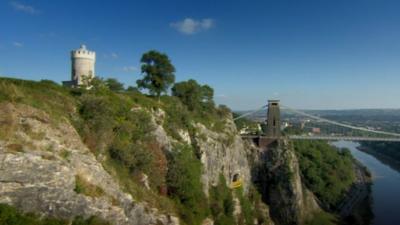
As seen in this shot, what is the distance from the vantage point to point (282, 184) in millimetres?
28844

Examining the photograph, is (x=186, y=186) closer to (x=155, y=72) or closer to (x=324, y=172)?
(x=155, y=72)

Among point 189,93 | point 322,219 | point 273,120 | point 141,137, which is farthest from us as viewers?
point 273,120

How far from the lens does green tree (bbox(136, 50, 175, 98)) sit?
21016mm

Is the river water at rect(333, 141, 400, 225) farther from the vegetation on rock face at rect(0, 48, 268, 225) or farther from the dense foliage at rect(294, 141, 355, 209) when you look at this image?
the vegetation on rock face at rect(0, 48, 268, 225)

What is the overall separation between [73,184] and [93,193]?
64 cm

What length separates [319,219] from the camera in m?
30.7

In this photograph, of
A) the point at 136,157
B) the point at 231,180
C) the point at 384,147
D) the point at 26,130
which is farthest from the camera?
the point at 384,147

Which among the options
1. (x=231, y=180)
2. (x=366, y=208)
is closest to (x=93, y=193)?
(x=231, y=180)

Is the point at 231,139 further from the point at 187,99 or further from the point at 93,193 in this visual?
the point at 93,193

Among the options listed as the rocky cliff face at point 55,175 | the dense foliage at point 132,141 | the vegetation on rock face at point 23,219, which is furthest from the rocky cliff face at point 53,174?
the dense foliage at point 132,141

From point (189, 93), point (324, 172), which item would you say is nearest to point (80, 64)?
point (189, 93)

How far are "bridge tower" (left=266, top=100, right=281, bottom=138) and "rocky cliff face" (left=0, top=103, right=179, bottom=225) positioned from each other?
24.1 metres

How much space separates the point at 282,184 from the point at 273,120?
7195mm

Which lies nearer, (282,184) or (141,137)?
(141,137)
